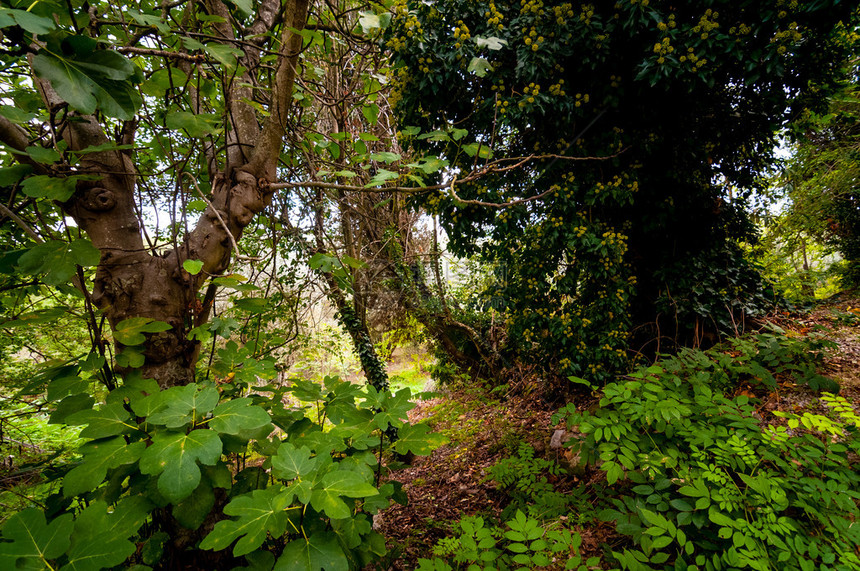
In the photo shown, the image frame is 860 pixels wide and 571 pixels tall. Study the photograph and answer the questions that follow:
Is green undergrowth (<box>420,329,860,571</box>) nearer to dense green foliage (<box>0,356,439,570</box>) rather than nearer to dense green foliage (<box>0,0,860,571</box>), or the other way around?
dense green foliage (<box>0,0,860,571</box>)

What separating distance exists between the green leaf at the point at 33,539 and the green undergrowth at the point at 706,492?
1289 mm

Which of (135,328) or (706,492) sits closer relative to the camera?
(135,328)

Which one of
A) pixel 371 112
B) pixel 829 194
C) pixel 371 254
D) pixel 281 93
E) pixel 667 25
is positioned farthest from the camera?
pixel 371 254

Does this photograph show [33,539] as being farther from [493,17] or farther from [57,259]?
[493,17]

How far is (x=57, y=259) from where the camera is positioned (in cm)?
104

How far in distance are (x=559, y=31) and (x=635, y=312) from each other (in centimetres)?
347

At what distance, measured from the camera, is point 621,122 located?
12.2ft

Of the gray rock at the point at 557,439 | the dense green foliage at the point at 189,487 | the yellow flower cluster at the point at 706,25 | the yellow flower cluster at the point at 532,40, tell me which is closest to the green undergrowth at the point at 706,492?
the dense green foliage at the point at 189,487

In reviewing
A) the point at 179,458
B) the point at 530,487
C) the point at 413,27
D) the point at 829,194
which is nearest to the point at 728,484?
the point at 530,487

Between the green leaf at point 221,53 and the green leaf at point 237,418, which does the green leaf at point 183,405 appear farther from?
the green leaf at point 221,53

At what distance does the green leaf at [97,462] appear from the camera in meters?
0.85

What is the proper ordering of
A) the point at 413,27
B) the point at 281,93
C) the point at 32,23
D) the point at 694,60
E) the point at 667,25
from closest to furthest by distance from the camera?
1. the point at 32,23
2. the point at 281,93
3. the point at 694,60
4. the point at 667,25
5. the point at 413,27

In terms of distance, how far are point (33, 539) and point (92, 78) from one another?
3.73ft

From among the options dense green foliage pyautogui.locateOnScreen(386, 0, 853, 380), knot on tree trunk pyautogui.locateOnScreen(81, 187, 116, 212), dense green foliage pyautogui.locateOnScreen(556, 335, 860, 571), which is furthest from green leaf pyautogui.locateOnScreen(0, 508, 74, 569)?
dense green foliage pyautogui.locateOnScreen(386, 0, 853, 380)
